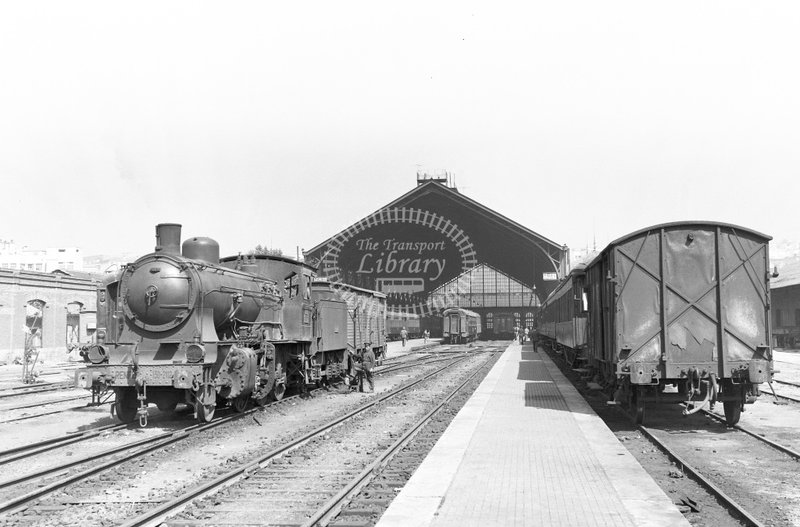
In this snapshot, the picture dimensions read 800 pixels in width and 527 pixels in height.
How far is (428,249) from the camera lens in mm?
54812

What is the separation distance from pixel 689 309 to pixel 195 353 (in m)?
7.78

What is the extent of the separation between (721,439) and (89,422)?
35.3 ft

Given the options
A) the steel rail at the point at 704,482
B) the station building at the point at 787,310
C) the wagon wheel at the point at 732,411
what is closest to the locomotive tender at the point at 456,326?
the station building at the point at 787,310

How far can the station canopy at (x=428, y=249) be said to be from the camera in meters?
45.1

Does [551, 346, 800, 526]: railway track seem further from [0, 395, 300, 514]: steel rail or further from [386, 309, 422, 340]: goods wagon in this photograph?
[386, 309, 422, 340]: goods wagon

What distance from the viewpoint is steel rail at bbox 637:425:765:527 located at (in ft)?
20.4

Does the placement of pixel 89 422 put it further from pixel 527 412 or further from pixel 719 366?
pixel 719 366

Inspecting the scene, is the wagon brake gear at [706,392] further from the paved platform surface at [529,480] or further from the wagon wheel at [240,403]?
the wagon wheel at [240,403]

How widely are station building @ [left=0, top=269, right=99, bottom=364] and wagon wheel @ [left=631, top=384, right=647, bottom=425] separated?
25.5m

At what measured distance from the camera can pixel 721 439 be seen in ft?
34.7

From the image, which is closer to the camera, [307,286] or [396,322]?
[307,286]

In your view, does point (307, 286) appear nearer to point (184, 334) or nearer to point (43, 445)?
point (184, 334)

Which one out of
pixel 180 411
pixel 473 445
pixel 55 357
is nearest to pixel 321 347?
pixel 180 411

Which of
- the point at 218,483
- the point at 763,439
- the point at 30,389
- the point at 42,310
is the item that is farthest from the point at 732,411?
the point at 42,310
